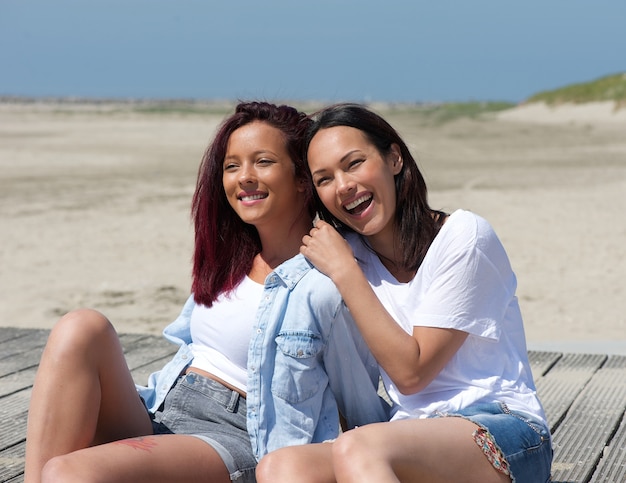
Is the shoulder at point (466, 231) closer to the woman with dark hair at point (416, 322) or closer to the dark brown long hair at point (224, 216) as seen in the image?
the woman with dark hair at point (416, 322)

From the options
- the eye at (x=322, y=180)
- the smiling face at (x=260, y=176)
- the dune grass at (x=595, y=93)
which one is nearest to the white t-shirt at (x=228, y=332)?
the smiling face at (x=260, y=176)

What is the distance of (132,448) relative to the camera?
2230 mm

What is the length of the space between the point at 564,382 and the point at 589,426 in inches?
22.0

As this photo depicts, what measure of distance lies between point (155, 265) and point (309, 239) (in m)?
5.78

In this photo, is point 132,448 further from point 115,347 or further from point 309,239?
point 309,239

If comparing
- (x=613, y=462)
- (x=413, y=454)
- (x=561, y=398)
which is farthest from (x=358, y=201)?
(x=561, y=398)

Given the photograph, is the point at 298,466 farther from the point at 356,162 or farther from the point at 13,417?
the point at 13,417

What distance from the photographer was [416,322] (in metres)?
2.29

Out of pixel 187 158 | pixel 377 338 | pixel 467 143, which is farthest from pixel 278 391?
pixel 467 143

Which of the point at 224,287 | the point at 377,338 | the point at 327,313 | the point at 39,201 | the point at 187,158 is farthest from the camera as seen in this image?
the point at 187,158

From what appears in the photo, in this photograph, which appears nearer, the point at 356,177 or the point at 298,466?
the point at 298,466

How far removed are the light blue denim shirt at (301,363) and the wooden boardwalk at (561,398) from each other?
783 millimetres

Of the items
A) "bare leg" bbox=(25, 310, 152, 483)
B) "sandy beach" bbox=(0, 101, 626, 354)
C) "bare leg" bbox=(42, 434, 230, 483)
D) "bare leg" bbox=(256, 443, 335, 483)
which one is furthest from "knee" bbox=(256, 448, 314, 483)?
"sandy beach" bbox=(0, 101, 626, 354)

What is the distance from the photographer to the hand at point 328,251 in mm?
2316
